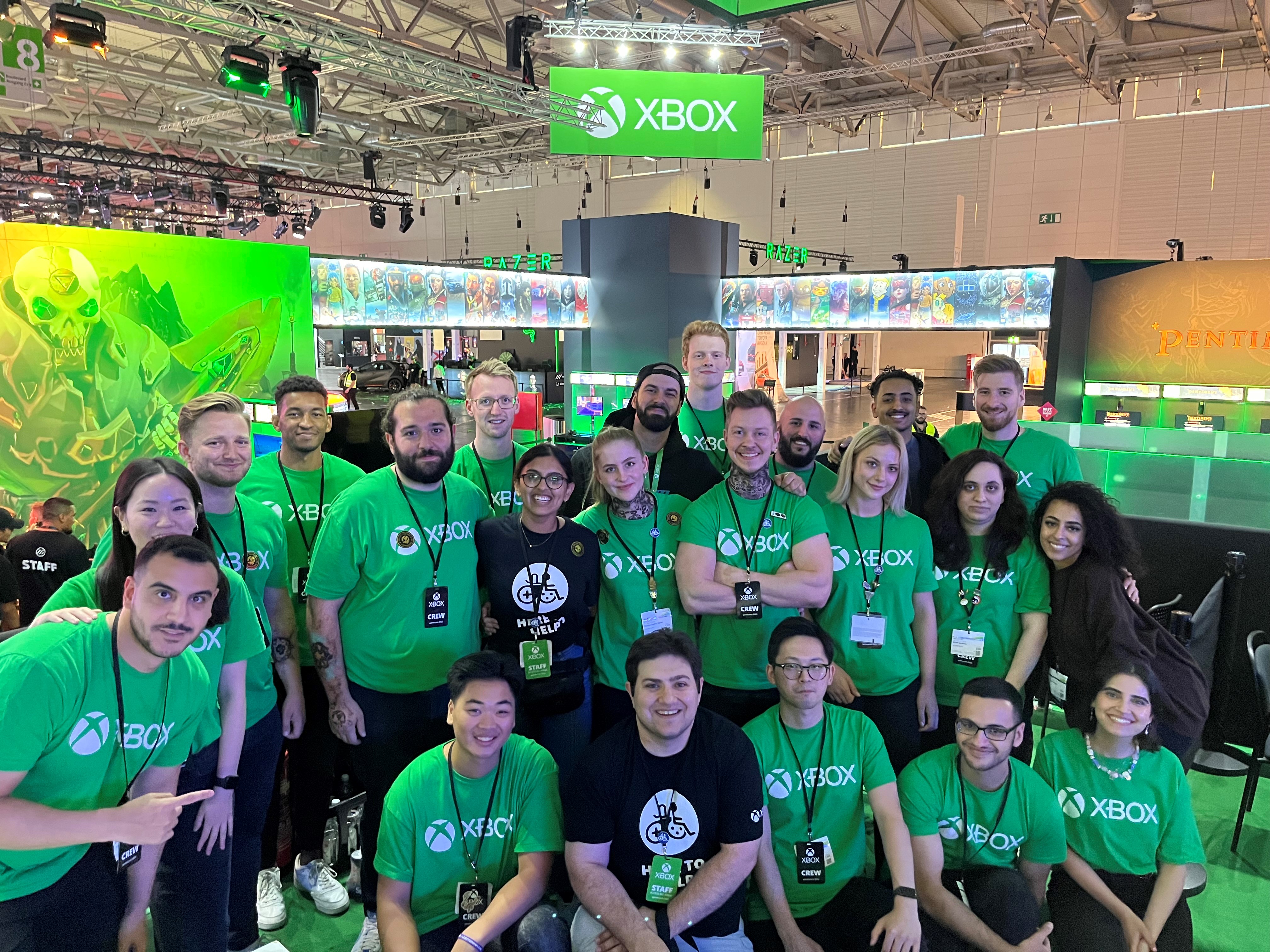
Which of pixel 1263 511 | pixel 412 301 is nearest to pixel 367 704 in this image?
pixel 1263 511

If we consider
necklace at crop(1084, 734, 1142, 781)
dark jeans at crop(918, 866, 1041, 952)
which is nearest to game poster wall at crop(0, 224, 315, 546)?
dark jeans at crop(918, 866, 1041, 952)

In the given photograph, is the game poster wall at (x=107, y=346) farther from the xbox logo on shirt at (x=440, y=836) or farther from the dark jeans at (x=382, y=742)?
the xbox logo on shirt at (x=440, y=836)

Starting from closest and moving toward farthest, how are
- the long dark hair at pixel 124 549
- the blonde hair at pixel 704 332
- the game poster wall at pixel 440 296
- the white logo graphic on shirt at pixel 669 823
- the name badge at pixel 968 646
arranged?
the long dark hair at pixel 124 549
the white logo graphic on shirt at pixel 669 823
the name badge at pixel 968 646
the blonde hair at pixel 704 332
the game poster wall at pixel 440 296

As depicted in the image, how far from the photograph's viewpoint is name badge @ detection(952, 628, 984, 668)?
117 inches

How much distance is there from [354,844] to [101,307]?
5750mm

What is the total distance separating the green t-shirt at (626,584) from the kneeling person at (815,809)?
47 centimetres

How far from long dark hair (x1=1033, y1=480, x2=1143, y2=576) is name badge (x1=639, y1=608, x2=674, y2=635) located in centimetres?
146

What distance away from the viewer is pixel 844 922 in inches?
94.8

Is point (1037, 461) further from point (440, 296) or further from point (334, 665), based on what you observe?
point (440, 296)

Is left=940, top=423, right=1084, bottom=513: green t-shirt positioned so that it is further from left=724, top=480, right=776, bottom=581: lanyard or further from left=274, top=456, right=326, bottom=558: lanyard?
left=274, top=456, right=326, bottom=558: lanyard

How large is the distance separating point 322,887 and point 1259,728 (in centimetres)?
395

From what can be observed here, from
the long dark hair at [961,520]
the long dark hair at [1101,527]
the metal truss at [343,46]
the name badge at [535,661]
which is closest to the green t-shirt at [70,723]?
the name badge at [535,661]

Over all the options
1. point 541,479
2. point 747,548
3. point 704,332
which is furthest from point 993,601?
point 541,479

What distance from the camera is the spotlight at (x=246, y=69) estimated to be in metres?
7.88
